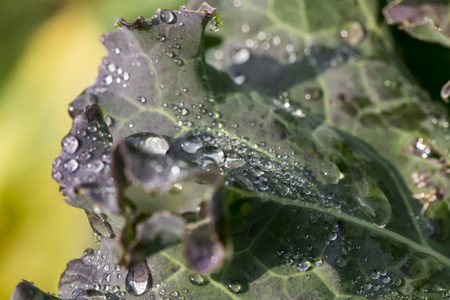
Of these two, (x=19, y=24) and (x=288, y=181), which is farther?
(x=19, y=24)

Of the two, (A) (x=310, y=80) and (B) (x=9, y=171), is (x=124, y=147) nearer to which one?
(A) (x=310, y=80)

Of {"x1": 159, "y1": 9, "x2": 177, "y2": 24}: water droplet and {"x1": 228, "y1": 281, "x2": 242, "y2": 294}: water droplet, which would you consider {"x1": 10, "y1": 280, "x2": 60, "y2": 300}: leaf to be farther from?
{"x1": 159, "y1": 9, "x2": 177, "y2": 24}: water droplet

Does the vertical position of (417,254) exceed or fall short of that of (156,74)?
it falls short

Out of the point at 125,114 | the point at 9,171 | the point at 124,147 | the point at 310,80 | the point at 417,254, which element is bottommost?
the point at 9,171

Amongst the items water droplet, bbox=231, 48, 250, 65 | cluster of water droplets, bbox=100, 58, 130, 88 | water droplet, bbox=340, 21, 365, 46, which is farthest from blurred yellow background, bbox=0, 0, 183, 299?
cluster of water droplets, bbox=100, 58, 130, 88

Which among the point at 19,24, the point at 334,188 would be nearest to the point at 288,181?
the point at 334,188

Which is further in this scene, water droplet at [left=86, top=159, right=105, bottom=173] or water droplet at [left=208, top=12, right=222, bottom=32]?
water droplet at [left=208, top=12, right=222, bottom=32]
